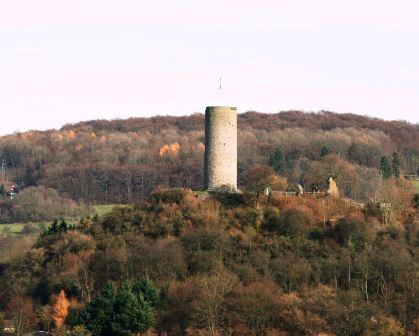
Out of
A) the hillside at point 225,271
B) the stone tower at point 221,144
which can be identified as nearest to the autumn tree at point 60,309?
the hillside at point 225,271

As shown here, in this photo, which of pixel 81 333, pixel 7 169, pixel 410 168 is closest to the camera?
pixel 81 333

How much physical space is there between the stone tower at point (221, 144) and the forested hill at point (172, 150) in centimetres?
2803

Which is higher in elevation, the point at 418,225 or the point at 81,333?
the point at 418,225

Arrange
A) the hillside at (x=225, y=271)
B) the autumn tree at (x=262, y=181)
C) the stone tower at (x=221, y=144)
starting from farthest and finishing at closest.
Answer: the autumn tree at (x=262, y=181)
the stone tower at (x=221, y=144)
the hillside at (x=225, y=271)

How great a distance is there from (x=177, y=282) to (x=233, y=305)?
412 centimetres

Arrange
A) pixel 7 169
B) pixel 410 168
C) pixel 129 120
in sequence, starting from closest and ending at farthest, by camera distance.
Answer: pixel 410 168 → pixel 7 169 → pixel 129 120

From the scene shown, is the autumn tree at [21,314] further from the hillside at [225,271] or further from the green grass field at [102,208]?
the green grass field at [102,208]

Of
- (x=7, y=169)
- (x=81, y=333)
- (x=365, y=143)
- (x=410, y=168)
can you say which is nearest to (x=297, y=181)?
(x=410, y=168)

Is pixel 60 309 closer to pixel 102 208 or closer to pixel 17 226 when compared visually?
pixel 17 226

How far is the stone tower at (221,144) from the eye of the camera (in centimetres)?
4688

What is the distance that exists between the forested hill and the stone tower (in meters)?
28.0

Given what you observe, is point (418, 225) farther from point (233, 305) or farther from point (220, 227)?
point (233, 305)

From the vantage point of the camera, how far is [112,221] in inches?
1853

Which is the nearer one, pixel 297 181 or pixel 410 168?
pixel 297 181
